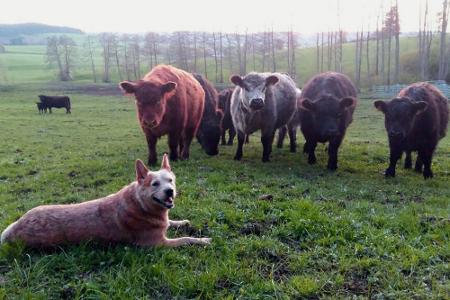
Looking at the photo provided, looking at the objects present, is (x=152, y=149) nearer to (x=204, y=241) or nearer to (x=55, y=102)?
(x=204, y=241)

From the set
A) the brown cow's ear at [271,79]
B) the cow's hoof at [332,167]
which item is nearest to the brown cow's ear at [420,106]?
the cow's hoof at [332,167]

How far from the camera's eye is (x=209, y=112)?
14383 mm

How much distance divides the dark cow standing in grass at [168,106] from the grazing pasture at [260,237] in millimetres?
887

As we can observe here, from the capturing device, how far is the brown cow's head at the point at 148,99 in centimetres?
1036

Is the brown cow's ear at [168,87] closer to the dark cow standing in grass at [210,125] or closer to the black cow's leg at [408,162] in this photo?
the dark cow standing in grass at [210,125]

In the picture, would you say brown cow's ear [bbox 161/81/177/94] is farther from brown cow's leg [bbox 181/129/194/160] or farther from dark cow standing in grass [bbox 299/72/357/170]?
dark cow standing in grass [bbox 299/72/357/170]

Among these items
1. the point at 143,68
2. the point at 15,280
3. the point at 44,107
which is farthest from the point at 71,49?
the point at 15,280

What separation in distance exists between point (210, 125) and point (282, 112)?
2.26m

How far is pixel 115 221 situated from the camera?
562 centimetres

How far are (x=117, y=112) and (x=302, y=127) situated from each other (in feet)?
78.8

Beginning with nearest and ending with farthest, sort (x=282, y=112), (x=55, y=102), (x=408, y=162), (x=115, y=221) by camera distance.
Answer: (x=115, y=221) → (x=408, y=162) → (x=282, y=112) → (x=55, y=102)

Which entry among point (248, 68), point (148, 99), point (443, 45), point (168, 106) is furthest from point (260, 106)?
point (248, 68)

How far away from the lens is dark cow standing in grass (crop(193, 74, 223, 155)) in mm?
13573

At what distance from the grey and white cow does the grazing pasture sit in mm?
1039
